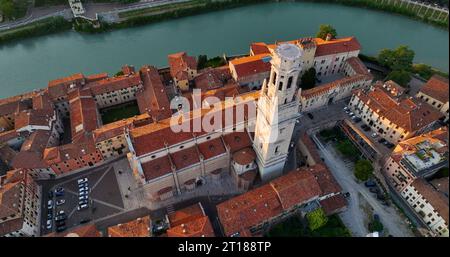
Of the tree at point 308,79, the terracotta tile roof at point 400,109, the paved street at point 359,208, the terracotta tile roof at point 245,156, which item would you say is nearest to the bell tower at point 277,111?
the terracotta tile roof at point 245,156

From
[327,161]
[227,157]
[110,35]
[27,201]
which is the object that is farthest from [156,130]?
[110,35]

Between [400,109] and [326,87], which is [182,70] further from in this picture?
[400,109]

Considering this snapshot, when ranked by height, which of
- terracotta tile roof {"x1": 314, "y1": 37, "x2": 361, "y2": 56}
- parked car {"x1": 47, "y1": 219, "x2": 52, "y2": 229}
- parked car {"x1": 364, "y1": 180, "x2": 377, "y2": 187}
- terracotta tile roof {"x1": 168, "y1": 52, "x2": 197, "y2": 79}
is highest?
terracotta tile roof {"x1": 314, "y1": 37, "x2": 361, "y2": 56}

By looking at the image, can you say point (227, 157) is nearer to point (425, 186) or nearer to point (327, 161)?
point (327, 161)

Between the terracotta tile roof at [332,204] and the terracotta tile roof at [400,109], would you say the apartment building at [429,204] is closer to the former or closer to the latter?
the terracotta tile roof at [400,109]

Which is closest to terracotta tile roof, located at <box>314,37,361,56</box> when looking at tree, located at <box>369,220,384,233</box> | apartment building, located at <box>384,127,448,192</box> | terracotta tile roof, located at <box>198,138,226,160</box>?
apartment building, located at <box>384,127,448,192</box>

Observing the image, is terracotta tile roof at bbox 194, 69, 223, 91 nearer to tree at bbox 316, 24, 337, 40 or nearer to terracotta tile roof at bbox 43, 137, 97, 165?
terracotta tile roof at bbox 43, 137, 97, 165
